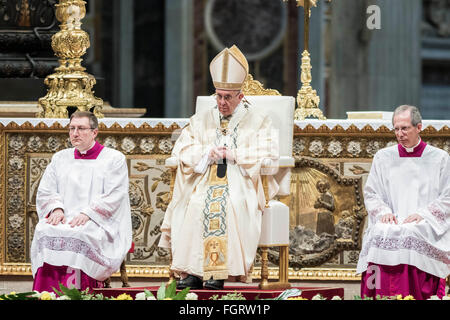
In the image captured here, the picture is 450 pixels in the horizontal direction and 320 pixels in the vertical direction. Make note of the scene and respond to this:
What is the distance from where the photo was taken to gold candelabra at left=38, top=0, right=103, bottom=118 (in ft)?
37.2

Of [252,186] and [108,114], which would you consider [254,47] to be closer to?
[108,114]

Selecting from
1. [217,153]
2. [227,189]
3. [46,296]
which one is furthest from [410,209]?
[46,296]

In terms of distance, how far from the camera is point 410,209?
31.7 ft

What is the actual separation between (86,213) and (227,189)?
2.93 ft

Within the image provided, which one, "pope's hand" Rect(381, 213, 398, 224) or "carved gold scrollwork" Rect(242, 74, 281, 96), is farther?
"carved gold scrollwork" Rect(242, 74, 281, 96)

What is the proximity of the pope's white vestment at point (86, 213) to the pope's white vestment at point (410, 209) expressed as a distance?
1.52 metres

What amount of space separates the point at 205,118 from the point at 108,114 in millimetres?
2440

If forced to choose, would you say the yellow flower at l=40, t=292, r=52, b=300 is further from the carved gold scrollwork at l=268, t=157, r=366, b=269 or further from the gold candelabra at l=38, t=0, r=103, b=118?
the gold candelabra at l=38, t=0, r=103, b=118

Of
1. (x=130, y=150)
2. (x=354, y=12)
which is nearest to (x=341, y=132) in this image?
(x=130, y=150)

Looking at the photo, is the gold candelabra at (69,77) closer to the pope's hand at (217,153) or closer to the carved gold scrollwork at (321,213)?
the carved gold scrollwork at (321,213)

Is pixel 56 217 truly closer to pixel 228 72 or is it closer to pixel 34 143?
pixel 228 72

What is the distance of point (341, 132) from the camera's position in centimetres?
1096

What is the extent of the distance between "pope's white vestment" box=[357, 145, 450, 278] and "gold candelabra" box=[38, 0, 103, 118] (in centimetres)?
253

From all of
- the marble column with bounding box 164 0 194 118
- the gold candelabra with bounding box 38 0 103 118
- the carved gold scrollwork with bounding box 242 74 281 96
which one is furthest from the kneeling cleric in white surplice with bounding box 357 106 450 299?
the marble column with bounding box 164 0 194 118
